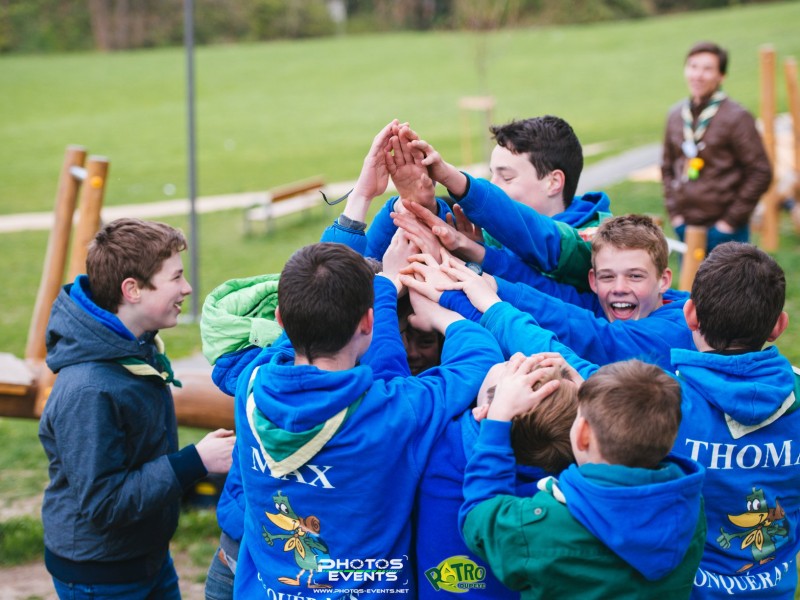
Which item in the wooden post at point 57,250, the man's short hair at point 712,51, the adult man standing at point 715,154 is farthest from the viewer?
the adult man standing at point 715,154

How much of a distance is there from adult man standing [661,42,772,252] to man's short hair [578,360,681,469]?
626 cm

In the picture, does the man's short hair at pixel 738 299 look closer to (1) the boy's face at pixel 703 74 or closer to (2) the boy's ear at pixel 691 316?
(2) the boy's ear at pixel 691 316

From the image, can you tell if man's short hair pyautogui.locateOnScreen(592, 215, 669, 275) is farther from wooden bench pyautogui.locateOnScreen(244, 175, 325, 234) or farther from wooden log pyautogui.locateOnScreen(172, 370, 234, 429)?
wooden bench pyautogui.locateOnScreen(244, 175, 325, 234)

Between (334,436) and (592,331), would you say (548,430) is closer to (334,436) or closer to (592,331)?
(334,436)

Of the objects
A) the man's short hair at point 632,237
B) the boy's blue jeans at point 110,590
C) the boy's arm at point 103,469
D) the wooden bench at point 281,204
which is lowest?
the wooden bench at point 281,204

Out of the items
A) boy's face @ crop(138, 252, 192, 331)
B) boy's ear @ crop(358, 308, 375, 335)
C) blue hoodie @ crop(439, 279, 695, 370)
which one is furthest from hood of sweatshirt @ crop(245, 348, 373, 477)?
boy's face @ crop(138, 252, 192, 331)

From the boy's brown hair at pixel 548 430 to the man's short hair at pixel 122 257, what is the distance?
4.82 feet

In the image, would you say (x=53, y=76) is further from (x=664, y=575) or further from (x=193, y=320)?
(x=664, y=575)

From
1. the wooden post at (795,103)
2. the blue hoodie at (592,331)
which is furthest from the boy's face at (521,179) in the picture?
the wooden post at (795,103)

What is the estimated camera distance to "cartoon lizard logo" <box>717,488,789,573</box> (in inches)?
111

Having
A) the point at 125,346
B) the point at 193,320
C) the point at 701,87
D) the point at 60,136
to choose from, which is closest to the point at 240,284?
the point at 125,346

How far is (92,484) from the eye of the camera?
3254mm

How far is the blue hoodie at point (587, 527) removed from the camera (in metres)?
2.23

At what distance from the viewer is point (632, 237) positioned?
3133 mm
